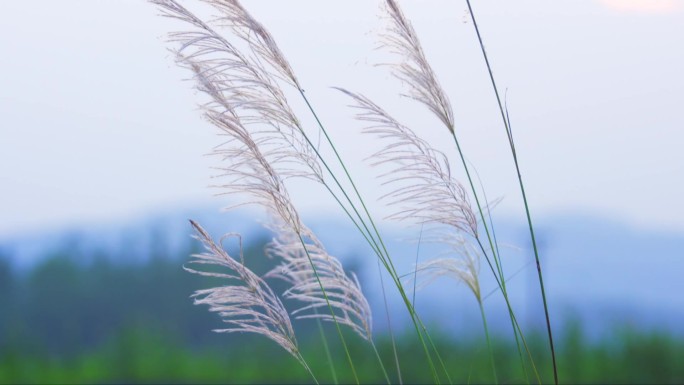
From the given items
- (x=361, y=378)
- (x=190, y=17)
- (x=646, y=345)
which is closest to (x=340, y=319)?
(x=190, y=17)

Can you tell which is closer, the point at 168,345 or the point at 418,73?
the point at 418,73

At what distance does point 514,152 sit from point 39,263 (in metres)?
4.40

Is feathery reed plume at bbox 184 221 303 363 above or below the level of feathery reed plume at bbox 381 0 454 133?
below

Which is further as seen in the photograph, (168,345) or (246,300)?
(168,345)

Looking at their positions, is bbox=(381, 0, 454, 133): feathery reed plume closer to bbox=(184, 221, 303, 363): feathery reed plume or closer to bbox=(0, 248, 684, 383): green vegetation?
bbox=(184, 221, 303, 363): feathery reed plume

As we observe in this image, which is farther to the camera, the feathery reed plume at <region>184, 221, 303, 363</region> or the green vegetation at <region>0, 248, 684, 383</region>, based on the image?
the green vegetation at <region>0, 248, 684, 383</region>

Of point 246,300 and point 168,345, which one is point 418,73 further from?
point 168,345

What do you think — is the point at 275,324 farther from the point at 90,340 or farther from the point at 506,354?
the point at 90,340

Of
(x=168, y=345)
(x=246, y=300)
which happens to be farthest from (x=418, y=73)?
(x=168, y=345)

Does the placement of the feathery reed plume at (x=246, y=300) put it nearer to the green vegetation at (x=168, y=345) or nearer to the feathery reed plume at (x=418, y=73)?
the feathery reed plume at (x=418, y=73)

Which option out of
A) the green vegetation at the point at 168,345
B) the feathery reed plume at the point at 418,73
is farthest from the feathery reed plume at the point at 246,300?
the green vegetation at the point at 168,345

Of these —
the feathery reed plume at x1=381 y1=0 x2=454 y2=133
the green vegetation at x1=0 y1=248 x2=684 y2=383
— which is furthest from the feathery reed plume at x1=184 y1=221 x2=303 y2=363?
the green vegetation at x1=0 y1=248 x2=684 y2=383

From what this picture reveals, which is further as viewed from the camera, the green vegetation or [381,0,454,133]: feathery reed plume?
the green vegetation

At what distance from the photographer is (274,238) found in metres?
1.87
